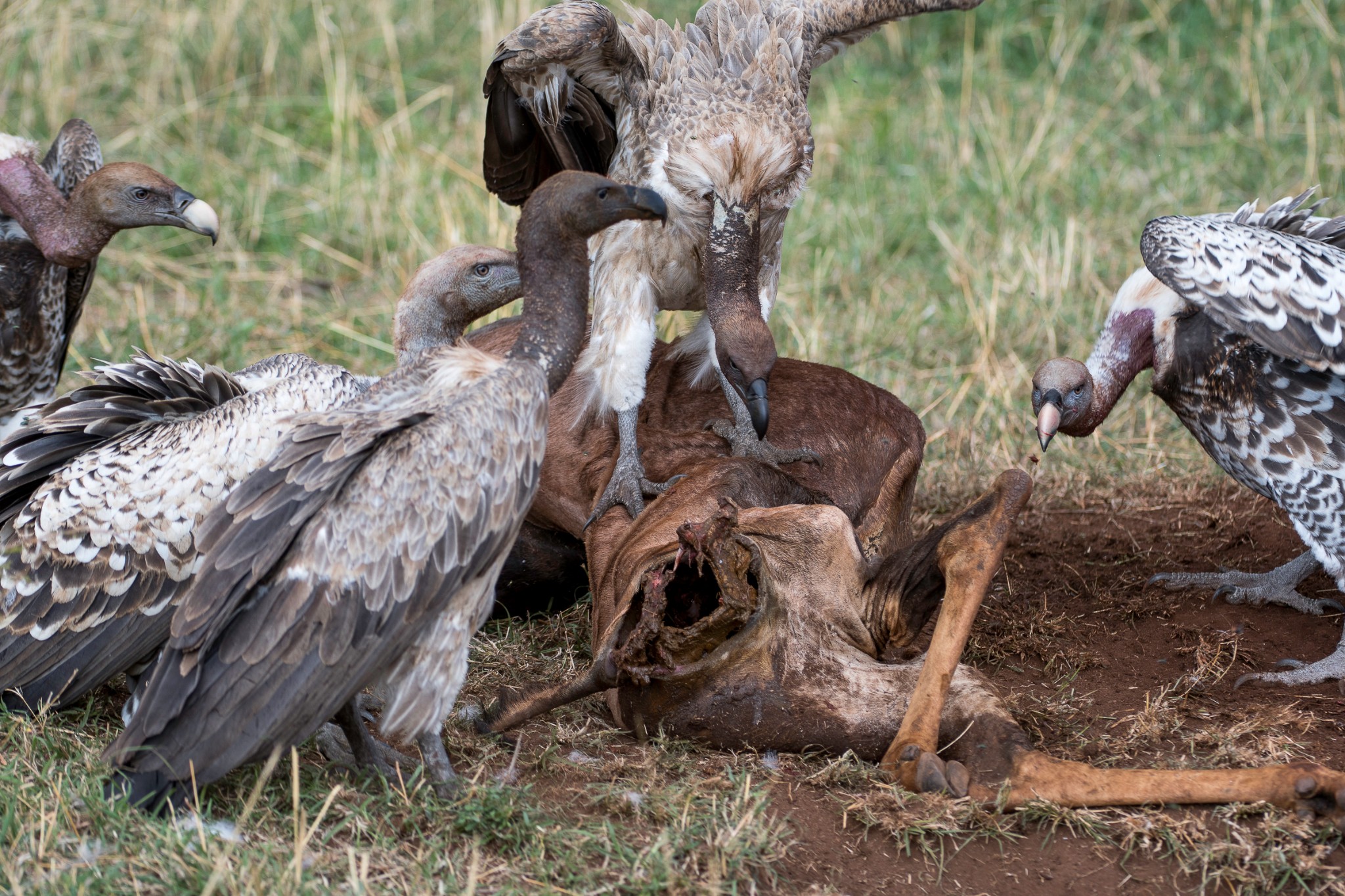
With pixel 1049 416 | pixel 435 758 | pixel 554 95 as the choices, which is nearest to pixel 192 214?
pixel 554 95

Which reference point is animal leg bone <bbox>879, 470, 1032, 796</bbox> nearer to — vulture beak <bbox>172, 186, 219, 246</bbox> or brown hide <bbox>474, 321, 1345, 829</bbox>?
brown hide <bbox>474, 321, 1345, 829</bbox>

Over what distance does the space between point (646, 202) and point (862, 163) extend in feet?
15.7

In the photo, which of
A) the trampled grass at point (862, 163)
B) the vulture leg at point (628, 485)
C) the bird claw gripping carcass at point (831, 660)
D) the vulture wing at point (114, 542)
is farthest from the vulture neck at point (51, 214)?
the bird claw gripping carcass at point (831, 660)

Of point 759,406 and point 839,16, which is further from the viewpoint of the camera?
point 839,16

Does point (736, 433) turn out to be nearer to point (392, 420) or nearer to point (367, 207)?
point (392, 420)

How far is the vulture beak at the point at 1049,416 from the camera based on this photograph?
4.20 m

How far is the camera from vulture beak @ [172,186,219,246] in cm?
464

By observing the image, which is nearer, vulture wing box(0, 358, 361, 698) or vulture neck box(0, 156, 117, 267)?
vulture wing box(0, 358, 361, 698)

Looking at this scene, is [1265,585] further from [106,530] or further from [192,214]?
[192,214]

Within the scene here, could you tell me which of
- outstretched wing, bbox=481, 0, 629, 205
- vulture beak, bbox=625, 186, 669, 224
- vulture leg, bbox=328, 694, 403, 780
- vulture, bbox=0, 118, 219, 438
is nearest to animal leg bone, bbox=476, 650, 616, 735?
vulture leg, bbox=328, 694, 403, 780

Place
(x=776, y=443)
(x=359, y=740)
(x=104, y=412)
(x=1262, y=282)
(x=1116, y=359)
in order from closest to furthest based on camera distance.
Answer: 1. (x=359, y=740)
2. (x=104, y=412)
3. (x=1262, y=282)
4. (x=776, y=443)
5. (x=1116, y=359)

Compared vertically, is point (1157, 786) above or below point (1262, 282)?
below

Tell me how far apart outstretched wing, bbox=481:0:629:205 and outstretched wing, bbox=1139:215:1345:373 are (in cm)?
173

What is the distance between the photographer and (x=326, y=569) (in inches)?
109
